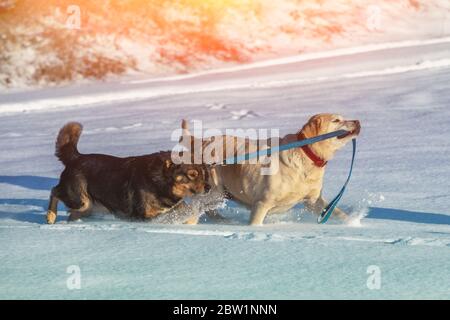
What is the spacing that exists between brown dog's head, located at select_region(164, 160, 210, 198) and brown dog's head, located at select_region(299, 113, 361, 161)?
0.76 metres

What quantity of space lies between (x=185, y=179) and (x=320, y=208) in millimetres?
931

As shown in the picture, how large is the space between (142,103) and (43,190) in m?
Result: 5.98

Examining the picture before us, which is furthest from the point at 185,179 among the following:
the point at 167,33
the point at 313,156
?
the point at 167,33

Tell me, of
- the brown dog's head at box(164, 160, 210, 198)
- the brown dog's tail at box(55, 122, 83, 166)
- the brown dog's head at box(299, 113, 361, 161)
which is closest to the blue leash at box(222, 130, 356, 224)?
the brown dog's head at box(299, 113, 361, 161)

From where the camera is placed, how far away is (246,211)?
621cm

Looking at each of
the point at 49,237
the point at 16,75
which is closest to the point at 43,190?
the point at 49,237

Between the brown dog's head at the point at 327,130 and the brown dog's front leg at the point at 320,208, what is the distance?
0.38 metres

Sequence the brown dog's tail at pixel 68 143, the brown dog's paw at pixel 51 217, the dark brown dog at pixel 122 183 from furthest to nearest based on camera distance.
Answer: the brown dog's tail at pixel 68 143, the brown dog's paw at pixel 51 217, the dark brown dog at pixel 122 183

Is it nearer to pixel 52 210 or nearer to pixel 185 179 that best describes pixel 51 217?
pixel 52 210

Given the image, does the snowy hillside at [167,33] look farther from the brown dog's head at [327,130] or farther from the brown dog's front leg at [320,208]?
the brown dog's head at [327,130]

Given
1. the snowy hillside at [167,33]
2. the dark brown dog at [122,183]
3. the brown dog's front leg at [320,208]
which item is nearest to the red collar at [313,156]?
the brown dog's front leg at [320,208]

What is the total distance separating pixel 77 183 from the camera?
227 inches

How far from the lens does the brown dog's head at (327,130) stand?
527 cm

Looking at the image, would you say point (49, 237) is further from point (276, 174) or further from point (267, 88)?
point (267, 88)
